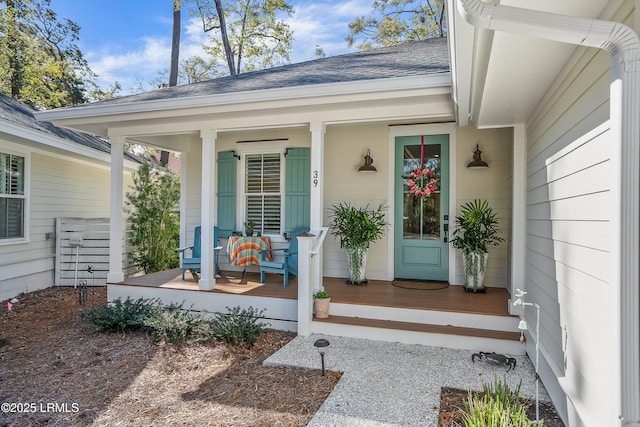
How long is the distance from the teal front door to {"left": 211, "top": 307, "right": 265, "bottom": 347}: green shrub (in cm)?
237

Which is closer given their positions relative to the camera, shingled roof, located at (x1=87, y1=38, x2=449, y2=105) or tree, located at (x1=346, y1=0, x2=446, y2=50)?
shingled roof, located at (x1=87, y1=38, x2=449, y2=105)

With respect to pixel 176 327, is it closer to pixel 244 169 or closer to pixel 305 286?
pixel 305 286

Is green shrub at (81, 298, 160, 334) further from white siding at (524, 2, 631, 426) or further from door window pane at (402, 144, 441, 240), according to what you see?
white siding at (524, 2, 631, 426)

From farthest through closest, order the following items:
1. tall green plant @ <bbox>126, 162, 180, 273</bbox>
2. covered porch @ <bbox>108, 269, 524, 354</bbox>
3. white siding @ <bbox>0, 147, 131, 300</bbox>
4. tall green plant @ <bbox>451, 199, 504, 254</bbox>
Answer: tall green plant @ <bbox>126, 162, 180, 273</bbox> < white siding @ <bbox>0, 147, 131, 300</bbox> < tall green plant @ <bbox>451, 199, 504, 254</bbox> < covered porch @ <bbox>108, 269, 524, 354</bbox>

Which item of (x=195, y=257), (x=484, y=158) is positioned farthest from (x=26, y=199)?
(x=484, y=158)

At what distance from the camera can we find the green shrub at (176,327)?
3.82 m

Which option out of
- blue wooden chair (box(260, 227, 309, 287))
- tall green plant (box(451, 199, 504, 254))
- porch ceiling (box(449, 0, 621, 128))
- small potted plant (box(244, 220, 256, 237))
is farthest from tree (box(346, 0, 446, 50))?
porch ceiling (box(449, 0, 621, 128))

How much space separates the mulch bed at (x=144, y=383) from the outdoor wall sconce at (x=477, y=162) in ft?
10.1

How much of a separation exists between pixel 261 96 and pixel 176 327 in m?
2.57

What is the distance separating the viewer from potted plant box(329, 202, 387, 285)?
493cm

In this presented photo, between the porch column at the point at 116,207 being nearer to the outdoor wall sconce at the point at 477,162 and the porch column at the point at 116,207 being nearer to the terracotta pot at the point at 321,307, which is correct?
the terracotta pot at the point at 321,307

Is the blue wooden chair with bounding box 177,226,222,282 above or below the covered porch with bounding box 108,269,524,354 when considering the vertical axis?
above

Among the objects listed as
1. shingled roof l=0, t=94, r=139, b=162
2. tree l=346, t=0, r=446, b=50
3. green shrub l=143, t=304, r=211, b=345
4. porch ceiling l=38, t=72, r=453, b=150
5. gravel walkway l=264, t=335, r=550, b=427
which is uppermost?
tree l=346, t=0, r=446, b=50

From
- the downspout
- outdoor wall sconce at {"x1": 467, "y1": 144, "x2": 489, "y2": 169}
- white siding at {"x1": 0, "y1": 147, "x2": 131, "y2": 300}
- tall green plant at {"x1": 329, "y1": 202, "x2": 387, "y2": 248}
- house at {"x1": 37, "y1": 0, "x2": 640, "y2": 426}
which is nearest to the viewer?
the downspout
